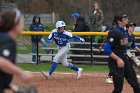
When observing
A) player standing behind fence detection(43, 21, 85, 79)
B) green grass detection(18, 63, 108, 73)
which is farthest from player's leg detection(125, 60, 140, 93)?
green grass detection(18, 63, 108, 73)

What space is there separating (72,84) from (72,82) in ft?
1.18

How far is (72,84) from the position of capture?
12.9 m

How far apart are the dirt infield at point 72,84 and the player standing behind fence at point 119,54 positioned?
7.84ft

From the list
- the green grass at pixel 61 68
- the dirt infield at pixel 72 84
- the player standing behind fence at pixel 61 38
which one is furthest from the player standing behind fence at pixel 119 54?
the green grass at pixel 61 68

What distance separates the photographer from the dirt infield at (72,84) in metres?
11.9

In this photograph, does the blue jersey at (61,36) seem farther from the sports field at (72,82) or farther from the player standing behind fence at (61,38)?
the sports field at (72,82)

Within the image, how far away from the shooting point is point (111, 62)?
945cm

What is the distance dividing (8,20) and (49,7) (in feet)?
121

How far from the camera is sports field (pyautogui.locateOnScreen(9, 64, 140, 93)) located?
11906mm

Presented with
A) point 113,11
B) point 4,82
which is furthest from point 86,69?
point 113,11

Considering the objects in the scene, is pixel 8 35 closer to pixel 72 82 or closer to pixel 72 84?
pixel 72 84

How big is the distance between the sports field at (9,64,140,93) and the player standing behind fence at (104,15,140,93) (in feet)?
7.84

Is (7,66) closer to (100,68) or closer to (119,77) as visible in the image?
(119,77)

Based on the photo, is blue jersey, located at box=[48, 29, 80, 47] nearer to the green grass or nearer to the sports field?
the sports field
